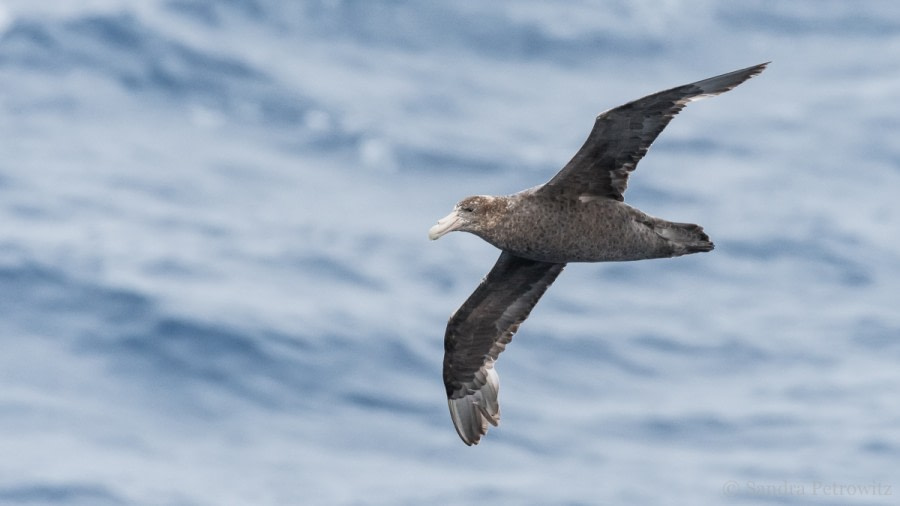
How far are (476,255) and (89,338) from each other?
355 inches

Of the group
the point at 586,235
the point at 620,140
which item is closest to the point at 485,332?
the point at 586,235

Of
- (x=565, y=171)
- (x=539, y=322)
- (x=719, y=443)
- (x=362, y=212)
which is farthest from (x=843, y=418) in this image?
(x=565, y=171)

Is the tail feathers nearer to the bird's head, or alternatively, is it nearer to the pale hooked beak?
the bird's head

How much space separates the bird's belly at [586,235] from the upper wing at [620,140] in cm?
16

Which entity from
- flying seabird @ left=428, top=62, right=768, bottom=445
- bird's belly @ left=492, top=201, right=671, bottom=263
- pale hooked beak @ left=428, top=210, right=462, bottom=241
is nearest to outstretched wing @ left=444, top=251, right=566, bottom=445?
flying seabird @ left=428, top=62, right=768, bottom=445

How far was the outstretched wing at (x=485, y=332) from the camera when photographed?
43.0 ft

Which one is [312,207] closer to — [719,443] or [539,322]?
[539,322]

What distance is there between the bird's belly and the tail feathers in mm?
54

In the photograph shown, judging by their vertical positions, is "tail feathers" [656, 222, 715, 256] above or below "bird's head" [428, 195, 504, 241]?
below

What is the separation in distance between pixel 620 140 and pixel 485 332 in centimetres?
260

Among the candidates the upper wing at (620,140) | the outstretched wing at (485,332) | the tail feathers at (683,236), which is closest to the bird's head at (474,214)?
the upper wing at (620,140)

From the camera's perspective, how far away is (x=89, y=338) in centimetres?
2608

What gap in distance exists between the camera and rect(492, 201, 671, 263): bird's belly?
11406 mm

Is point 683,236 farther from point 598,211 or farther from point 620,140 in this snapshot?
point 620,140
